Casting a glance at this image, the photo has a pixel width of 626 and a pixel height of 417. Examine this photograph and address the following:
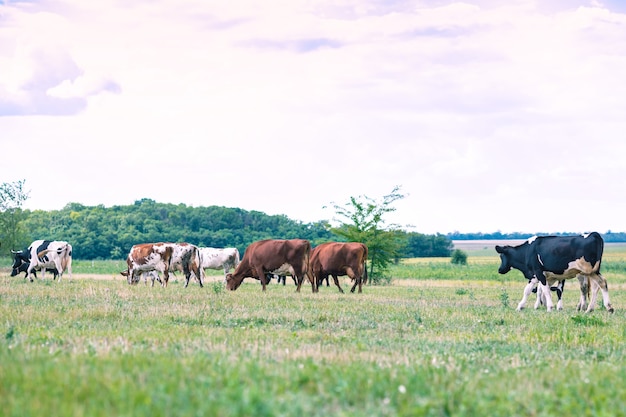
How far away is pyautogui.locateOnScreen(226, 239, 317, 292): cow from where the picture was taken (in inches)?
1152

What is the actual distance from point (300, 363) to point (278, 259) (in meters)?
20.6

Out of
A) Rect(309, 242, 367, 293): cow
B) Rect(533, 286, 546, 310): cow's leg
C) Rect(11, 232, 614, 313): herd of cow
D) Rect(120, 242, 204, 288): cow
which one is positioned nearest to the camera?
Rect(11, 232, 614, 313): herd of cow

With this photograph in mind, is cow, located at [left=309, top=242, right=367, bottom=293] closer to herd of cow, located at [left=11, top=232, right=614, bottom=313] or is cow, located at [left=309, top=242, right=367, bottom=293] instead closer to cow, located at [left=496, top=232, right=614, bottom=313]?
herd of cow, located at [left=11, top=232, right=614, bottom=313]

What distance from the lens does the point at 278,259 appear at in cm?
2958

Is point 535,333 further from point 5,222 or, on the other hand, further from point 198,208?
point 198,208

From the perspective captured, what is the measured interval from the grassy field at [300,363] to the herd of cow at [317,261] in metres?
3.44

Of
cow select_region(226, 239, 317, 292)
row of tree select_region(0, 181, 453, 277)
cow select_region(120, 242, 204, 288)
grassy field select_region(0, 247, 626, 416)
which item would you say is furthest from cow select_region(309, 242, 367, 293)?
row of tree select_region(0, 181, 453, 277)

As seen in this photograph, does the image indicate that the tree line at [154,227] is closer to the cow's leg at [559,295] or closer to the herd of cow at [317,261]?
the herd of cow at [317,261]

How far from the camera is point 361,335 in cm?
1336

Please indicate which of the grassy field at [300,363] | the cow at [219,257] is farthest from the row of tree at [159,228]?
the grassy field at [300,363]

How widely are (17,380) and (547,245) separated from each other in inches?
674

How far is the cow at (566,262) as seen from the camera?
805 inches

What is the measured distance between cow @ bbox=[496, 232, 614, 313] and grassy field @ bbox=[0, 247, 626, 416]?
3.17 metres

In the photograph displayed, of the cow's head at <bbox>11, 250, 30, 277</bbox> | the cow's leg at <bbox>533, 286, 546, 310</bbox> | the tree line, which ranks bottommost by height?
the cow's leg at <bbox>533, 286, 546, 310</bbox>
